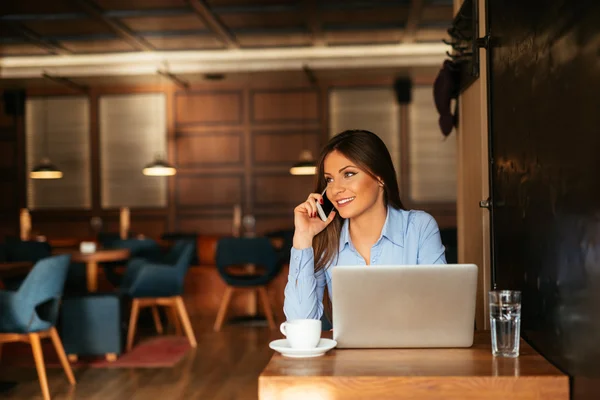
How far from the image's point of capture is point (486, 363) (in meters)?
1.73

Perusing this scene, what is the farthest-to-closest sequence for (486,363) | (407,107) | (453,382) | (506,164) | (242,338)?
(407,107), (242,338), (506,164), (486,363), (453,382)

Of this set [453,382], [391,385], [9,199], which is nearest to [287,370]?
[391,385]

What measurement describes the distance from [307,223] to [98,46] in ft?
25.3

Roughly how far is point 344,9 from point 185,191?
163 inches

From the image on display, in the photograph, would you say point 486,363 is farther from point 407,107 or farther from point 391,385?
point 407,107

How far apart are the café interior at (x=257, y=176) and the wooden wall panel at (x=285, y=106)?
0.10 ft

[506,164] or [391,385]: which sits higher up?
[506,164]

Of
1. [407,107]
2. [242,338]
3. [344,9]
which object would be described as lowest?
[242,338]

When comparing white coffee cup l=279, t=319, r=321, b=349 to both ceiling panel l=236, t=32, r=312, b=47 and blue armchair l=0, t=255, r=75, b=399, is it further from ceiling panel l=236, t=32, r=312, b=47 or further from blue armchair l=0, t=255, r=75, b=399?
ceiling panel l=236, t=32, r=312, b=47

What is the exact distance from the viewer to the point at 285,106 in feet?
34.1

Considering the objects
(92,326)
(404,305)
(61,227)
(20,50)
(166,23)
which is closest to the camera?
(404,305)

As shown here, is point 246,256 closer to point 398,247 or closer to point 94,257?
point 94,257

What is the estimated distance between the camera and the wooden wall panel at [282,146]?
10.4m

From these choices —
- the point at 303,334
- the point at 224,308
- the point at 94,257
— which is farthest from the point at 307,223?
the point at 224,308
